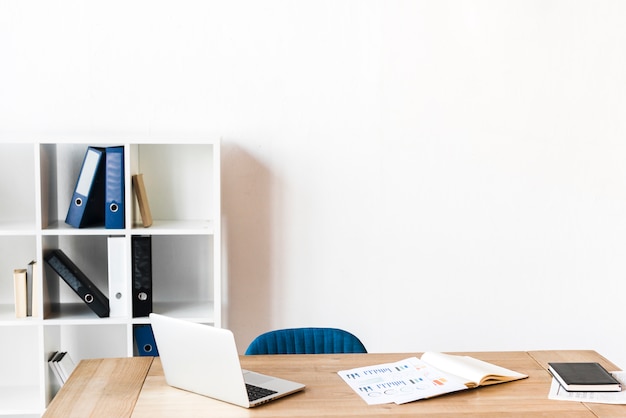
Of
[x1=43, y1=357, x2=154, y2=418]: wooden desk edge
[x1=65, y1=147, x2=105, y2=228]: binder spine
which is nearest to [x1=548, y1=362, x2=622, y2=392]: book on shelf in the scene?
[x1=43, y1=357, x2=154, y2=418]: wooden desk edge

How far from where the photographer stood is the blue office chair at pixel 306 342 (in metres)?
2.90

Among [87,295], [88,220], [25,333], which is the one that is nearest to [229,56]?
[88,220]

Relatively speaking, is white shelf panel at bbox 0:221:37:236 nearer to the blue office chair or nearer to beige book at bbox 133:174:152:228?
beige book at bbox 133:174:152:228

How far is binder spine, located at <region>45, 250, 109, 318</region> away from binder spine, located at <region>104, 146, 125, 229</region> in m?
0.26

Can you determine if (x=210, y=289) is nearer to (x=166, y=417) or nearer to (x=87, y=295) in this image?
(x=87, y=295)

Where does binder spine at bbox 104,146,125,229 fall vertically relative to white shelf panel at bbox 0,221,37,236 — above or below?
above

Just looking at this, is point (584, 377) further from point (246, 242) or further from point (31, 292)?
point (31, 292)

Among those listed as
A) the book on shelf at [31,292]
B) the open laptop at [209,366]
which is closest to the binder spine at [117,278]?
the book on shelf at [31,292]

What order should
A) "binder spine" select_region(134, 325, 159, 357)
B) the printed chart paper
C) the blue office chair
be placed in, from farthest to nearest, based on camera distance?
"binder spine" select_region(134, 325, 159, 357)
the blue office chair
the printed chart paper

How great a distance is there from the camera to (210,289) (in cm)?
Answer: 371

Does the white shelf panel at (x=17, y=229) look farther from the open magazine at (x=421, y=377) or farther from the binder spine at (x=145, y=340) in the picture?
the open magazine at (x=421, y=377)

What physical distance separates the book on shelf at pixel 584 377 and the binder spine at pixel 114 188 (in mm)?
1876

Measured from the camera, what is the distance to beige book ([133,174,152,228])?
3.38m

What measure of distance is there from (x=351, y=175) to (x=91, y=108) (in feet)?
4.13
